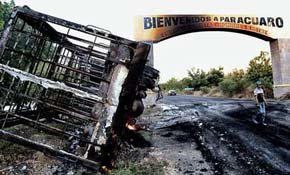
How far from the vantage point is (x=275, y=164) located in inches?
201

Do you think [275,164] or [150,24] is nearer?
[275,164]

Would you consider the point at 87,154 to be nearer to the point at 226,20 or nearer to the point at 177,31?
the point at 177,31

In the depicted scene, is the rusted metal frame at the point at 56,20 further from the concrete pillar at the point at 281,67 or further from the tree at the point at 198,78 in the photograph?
the tree at the point at 198,78

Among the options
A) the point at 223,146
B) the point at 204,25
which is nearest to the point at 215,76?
the point at 204,25

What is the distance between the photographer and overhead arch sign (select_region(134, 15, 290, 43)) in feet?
57.1

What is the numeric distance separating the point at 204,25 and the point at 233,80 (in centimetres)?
948

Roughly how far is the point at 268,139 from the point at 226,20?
1273 cm

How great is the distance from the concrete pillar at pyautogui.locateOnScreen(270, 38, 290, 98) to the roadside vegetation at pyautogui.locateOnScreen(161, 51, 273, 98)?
6.69 feet

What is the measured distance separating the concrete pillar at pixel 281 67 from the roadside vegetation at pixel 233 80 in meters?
2.04

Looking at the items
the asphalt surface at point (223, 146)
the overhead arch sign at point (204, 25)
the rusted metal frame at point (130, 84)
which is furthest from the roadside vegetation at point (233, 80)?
the rusted metal frame at point (130, 84)

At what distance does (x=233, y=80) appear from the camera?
26.0 metres

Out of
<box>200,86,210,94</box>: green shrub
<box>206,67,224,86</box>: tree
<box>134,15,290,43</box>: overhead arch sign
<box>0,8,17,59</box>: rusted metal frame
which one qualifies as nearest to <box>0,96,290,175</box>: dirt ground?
<box>0,8,17,59</box>: rusted metal frame

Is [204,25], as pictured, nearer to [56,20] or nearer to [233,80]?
[233,80]

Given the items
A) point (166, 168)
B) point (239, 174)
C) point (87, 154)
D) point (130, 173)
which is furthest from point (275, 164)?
point (87, 154)
